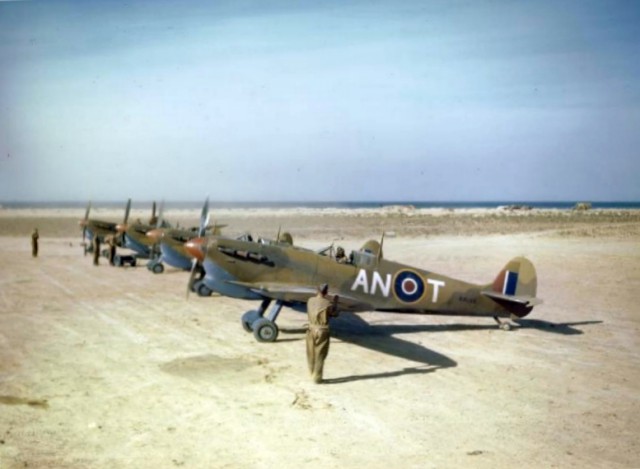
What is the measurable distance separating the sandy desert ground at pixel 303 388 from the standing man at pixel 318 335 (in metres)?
0.38

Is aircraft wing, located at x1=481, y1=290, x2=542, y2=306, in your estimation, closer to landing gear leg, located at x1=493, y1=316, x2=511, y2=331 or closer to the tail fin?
the tail fin

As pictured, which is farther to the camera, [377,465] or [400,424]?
[400,424]

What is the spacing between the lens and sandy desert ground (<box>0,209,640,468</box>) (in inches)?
247

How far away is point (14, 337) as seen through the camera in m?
11.2

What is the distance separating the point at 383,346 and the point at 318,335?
3104 millimetres

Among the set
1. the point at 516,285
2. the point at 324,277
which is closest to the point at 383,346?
the point at 324,277

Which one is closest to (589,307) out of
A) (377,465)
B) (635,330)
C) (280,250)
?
(635,330)

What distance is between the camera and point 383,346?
37.7 ft

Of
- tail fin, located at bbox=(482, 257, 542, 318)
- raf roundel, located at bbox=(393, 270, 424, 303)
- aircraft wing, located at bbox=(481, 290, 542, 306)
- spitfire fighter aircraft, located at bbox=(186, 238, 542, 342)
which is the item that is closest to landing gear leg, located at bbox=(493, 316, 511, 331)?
tail fin, located at bbox=(482, 257, 542, 318)

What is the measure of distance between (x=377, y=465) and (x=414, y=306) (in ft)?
21.9

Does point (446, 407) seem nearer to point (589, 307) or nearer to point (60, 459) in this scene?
point (60, 459)

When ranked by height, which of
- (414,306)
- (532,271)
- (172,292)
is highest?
(532,271)

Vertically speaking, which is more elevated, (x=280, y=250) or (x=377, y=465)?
(x=280, y=250)

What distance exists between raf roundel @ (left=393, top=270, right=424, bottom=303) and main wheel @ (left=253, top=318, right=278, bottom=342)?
2983 mm
